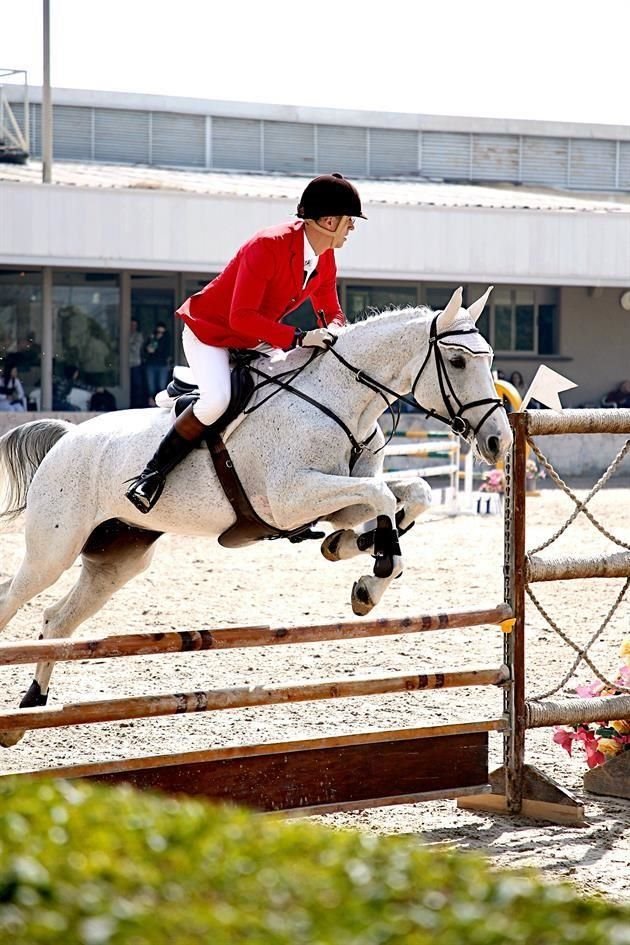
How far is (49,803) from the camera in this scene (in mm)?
1781

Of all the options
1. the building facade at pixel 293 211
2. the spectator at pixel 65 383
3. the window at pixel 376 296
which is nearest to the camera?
the building facade at pixel 293 211

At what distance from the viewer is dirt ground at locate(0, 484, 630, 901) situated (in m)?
4.81

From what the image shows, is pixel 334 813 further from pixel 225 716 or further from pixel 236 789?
pixel 225 716

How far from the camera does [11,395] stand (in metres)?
19.6

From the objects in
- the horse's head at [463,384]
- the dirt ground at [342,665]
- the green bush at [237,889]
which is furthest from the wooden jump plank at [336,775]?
the green bush at [237,889]

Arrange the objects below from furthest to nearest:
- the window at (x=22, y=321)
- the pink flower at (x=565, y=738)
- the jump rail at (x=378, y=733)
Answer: the window at (x=22, y=321), the pink flower at (x=565, y=738), the jump rail at (x=378, y=733)

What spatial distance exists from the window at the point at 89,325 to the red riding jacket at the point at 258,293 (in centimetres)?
1680

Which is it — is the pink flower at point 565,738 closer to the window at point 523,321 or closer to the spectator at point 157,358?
the spectator at point 157,358

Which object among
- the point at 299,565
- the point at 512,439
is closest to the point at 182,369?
the point at 512,439

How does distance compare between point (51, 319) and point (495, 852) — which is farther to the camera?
point (51, 319)

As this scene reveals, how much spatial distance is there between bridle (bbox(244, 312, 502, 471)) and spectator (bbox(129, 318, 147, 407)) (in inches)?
669

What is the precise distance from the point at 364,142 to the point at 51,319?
10.5 m

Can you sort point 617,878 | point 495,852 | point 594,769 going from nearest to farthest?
point 617,878
point 495,852
point 594,769

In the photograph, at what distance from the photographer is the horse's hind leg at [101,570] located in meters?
5.66
